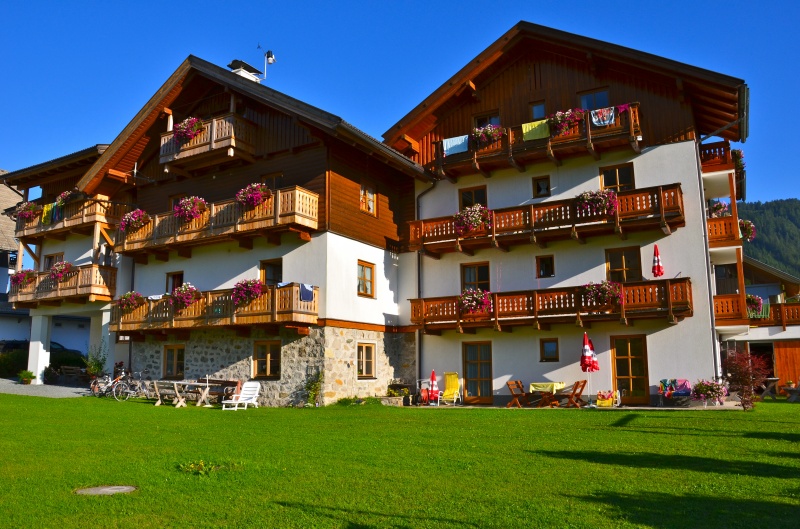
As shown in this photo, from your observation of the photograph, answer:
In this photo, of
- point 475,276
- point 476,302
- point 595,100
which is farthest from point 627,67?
point 476,302

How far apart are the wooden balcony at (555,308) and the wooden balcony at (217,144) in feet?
25.5

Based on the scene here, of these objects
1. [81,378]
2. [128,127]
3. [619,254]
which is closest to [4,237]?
[81,378]

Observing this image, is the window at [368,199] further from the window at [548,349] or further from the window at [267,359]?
the window at [548,349]

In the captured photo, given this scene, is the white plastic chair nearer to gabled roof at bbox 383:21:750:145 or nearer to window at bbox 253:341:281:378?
window at bbox 253:341:281:378

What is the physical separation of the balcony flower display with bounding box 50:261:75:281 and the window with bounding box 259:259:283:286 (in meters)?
8.92

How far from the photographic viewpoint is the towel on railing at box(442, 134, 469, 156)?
24.0m

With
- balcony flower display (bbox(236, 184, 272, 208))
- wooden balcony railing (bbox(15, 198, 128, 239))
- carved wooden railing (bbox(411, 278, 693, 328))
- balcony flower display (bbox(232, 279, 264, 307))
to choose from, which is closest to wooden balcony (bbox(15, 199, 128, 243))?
wooden balcony railing (bbox(15, 198, 128, 239))

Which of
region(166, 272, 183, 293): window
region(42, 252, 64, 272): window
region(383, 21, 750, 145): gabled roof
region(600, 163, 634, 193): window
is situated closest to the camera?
region(383, 21, 750, 145): gabled roof

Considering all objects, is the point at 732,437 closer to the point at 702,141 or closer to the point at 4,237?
the point at 702,141

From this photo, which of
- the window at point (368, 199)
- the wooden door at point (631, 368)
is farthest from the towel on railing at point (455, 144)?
the wooden door at point (631, 368)

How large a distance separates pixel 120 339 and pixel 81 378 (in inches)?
113

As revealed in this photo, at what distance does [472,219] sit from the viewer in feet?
74.9

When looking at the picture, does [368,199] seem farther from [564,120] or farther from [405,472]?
[405,472]

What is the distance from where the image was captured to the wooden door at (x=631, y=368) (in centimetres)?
2089
